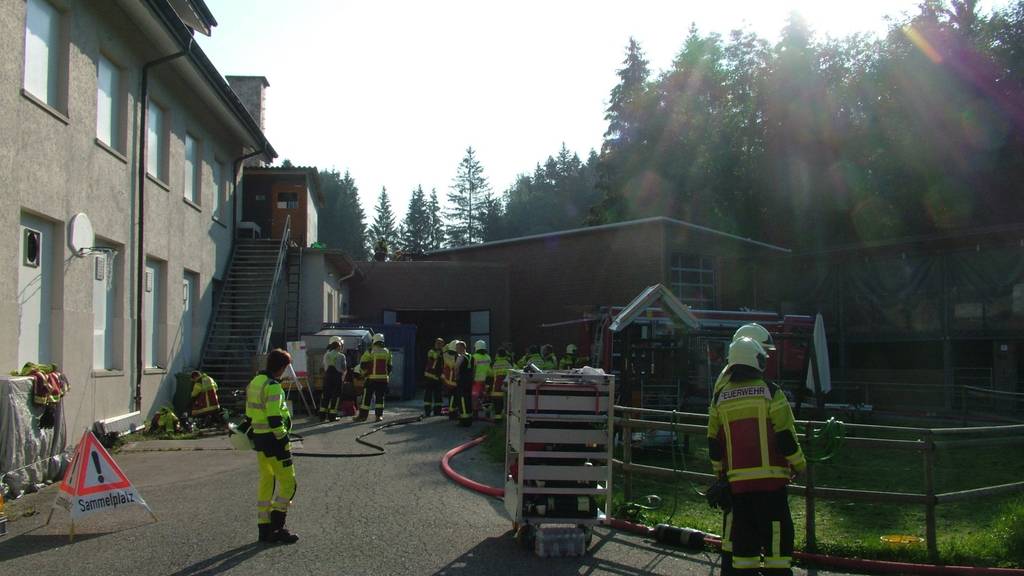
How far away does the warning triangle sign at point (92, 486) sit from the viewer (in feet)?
24.5

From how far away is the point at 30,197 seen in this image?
1095 cm

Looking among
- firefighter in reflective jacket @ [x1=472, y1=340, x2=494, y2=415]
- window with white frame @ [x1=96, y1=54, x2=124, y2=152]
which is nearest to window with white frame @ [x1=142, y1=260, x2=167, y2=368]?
window with white frame @ [x1=96, y1=54, x2=124, y2=152]

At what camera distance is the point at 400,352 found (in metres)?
24.6

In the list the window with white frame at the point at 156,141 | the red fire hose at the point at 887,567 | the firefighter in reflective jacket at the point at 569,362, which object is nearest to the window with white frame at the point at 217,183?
the window with white frame at the point at 156,141

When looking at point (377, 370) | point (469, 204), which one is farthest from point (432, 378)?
point (469, 204)

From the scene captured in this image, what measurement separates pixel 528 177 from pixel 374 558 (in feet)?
316

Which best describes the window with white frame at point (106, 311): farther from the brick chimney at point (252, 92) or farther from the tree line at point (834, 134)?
the tree line at point (834, 134)

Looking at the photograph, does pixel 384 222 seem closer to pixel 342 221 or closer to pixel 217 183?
pixel 342 221

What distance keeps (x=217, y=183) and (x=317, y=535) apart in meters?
16.0

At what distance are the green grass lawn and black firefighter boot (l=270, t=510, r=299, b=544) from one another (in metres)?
3.14

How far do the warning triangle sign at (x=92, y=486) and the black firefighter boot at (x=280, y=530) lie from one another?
4.76 ft

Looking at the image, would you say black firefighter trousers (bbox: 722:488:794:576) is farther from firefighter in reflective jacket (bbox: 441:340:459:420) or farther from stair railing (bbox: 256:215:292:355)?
stair railing (bbox: 256:215:292:355)

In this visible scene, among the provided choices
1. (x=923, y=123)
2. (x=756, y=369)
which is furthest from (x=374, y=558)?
(x=923, y=123)

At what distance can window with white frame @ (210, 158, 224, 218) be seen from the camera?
21.0 metres
